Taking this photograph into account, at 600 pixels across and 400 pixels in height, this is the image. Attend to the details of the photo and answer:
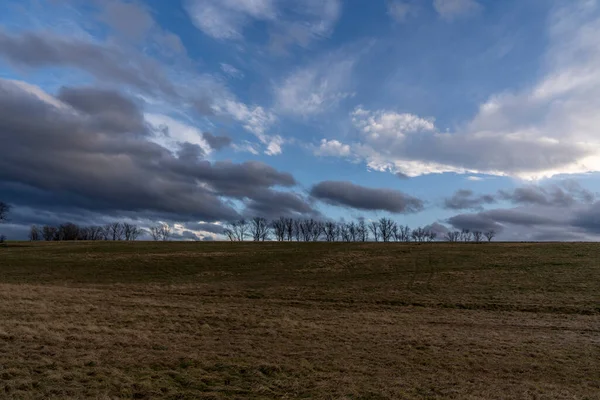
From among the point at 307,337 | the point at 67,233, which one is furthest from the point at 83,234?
the point at 307,337

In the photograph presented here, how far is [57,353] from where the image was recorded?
40.2 feet

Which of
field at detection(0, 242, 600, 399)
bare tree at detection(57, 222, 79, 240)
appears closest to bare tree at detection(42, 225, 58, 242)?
bare tree at detection(57, 222, 79, 240)

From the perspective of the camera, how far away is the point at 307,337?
56.0 feet

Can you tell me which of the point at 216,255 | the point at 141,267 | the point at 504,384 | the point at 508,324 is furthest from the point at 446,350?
the point at 216,255

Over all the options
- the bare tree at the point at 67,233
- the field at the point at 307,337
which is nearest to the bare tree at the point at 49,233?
the bare tree at the point at 67,233

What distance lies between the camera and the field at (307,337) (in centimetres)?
1040

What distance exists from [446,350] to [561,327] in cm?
1007

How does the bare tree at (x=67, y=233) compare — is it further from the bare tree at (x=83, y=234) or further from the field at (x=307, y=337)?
the field at (x=307, y=337)

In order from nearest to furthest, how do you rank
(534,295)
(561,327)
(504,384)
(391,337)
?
(504,384) < (391,337) < (561,327) < (534,295)

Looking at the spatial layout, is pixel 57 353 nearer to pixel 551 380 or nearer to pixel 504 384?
pixel 504 384

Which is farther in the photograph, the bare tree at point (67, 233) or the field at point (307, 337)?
the bare tree at point (67, 233)

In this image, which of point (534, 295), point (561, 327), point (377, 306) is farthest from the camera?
point (534, 295)

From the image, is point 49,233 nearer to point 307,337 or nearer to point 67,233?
point 67,233

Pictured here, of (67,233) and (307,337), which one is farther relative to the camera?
(67,233)
